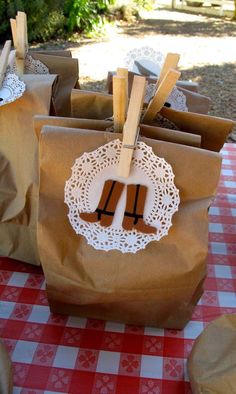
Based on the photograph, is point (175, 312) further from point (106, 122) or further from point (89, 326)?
point (106, 122)

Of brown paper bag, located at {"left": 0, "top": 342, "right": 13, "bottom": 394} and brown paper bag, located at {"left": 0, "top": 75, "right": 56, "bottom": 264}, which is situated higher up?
brown paper bag, located at {"left": 0, "top": 75, "right": 56, "bottom": 264}

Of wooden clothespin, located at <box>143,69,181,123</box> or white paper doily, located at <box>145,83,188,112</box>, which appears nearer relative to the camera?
wooden clothespin, located at <box>143,69,181,123</box>

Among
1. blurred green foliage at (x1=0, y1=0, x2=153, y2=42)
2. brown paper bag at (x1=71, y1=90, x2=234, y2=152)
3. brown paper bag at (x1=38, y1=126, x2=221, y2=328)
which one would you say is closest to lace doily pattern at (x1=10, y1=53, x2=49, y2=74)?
brown paper bag at (x1=71, y1=90, x2=234, y2=152)

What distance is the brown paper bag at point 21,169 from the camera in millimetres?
629

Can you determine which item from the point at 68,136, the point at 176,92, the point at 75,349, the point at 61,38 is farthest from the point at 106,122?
the point at 61,38

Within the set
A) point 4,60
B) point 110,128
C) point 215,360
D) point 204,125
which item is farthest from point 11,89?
point 215,360

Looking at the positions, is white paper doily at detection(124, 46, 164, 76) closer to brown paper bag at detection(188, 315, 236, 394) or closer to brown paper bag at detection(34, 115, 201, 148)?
brown paper bag at detection(34, 115, 201, 148)

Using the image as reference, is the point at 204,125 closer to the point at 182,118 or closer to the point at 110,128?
the point at 182,118

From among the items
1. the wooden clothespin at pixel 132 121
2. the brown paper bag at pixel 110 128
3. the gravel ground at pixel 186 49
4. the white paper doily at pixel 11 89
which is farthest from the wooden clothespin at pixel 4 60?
the gravel ground at pixel 186 49

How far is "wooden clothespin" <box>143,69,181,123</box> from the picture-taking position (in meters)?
0.52

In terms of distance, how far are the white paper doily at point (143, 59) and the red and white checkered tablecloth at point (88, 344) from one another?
382 millimetres

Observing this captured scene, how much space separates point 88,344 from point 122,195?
0.20 metres

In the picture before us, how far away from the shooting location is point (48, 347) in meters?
0.56

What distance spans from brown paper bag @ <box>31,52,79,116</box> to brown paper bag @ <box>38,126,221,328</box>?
0.78ft
